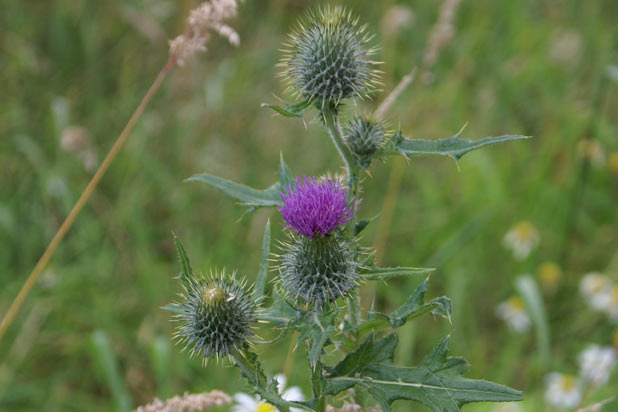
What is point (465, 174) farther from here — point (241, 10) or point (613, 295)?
point (241, 10)

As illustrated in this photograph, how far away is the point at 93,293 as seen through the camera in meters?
4.39

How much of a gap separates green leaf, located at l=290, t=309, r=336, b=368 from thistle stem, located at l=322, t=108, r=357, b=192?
480 millimetres

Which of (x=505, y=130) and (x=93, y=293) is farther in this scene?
(x=505, y=130)

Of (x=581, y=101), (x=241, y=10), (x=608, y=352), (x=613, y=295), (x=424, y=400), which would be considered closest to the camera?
(x=424, y=400)

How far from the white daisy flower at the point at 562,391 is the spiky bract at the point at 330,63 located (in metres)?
2.29

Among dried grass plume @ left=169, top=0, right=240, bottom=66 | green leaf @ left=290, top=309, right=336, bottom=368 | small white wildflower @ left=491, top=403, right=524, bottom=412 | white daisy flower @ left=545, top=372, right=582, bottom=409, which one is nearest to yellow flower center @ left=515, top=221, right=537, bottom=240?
white daisy flower @ left=545, top=372, right=582, bottom=409

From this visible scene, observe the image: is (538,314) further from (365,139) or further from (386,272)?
(386,272)

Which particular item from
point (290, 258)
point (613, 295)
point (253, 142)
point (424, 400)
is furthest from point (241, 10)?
point (424, 400)

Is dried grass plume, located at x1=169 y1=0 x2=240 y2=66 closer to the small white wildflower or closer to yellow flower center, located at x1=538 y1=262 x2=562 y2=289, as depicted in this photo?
the small white wildflower

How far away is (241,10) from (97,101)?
183 cm

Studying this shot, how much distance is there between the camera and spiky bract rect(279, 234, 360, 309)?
6.70ft

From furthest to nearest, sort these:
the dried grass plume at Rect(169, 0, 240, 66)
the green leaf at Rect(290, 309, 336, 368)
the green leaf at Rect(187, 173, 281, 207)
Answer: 1. the dried grass plume at Rect(169, 0, 240, 66)
2. the green leaf at Rect(187, 173, 281, 207)
3. the green leaf at Rect(290, 309, 336, 368)

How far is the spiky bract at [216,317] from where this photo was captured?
1998mm

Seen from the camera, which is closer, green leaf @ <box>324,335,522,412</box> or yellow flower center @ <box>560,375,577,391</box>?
green leaf @ <box>324,335,522,412</box>
